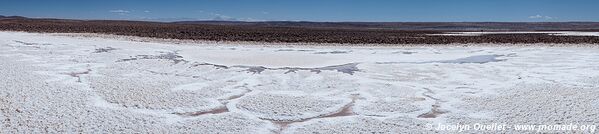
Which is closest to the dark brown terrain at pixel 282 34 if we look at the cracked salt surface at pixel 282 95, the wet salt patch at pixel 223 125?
the cracked salt surface at pixel 282 95

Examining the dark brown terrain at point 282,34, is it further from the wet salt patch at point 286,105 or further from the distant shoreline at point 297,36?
the wet salt patch at point 286,105

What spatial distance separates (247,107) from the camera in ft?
19.9

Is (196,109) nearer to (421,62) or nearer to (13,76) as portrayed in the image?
(13,76)

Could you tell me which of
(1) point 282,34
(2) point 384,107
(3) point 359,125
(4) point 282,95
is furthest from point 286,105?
(1) point 282,34

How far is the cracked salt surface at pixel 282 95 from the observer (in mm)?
5227

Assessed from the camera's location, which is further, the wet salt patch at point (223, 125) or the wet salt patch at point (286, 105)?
the wet salt patch at point (286, 105)

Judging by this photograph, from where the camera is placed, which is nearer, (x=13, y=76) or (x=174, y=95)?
(x=174, y=95)

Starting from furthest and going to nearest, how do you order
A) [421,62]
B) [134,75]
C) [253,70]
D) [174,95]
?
1. [421,62]
2. [253,70]
3. [134,75]
4. [174,95]

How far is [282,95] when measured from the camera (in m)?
6.88

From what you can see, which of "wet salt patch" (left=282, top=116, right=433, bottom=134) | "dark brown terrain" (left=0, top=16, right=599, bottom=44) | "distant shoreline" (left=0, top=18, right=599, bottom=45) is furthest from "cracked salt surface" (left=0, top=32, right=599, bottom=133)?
"dark brown terrain" (left=0, top=16, right=599, bottom=44)

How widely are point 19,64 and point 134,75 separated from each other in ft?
8.89

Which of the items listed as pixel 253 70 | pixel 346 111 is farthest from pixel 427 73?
pixel 346 111

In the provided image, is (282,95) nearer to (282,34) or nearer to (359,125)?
(359,125)

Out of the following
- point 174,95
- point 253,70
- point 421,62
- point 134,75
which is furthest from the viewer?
point 421,62
